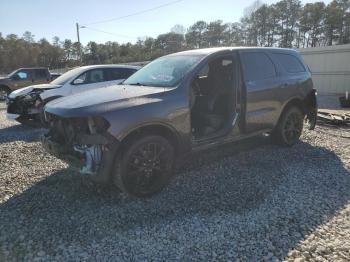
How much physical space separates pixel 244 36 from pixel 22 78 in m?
49.5

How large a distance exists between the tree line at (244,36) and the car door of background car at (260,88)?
138 feet

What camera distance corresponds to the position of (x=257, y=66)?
17.5ft

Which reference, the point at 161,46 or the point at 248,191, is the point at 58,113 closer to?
the point at 248,191

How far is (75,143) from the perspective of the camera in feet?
12.7

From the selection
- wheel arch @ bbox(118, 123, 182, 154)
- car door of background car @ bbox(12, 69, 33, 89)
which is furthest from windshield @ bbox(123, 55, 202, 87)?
car door of background car @ bbox(12, 69, 33, 89)

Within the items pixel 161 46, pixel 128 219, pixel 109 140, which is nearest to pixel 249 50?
pixel 109 140

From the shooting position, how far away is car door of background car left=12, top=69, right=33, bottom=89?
1686 cm

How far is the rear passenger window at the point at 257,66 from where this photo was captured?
5145 mm

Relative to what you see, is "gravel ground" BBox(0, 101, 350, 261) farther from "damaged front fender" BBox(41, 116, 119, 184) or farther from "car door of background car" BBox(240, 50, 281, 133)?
"car door of background car" BBox(240, 50, 281, 133)

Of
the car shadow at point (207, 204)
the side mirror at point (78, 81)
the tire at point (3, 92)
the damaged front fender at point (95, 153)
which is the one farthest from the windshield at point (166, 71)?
the tire at point (3, 92)

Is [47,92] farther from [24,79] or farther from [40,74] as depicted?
[24,79]

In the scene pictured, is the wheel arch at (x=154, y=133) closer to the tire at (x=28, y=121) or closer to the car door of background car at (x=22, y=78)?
the tire at (x=28, y=121)

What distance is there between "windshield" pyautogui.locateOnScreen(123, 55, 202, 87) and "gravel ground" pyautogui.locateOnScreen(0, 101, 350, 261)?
55.4 inches

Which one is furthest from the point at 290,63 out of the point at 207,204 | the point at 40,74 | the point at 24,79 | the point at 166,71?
the point at 24,79
